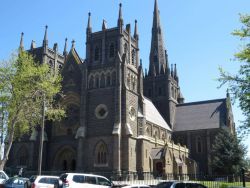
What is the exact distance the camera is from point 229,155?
4594 cm

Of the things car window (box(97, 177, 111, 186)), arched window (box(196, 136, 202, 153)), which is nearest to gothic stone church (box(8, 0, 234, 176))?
arched window (box(196, 136, 202, 153))

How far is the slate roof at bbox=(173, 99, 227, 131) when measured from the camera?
218 feet

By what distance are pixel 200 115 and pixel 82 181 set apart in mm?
52143

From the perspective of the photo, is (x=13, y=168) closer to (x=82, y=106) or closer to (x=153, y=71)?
(x=82, y=106)

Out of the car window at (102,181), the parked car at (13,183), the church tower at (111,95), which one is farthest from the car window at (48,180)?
the church tower at (111,95)

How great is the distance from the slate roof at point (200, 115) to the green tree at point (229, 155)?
17264 mm

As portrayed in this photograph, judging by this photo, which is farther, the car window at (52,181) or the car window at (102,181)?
the car window at (52,181)

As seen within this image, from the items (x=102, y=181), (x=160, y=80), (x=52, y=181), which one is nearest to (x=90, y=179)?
(x=102, y=181)

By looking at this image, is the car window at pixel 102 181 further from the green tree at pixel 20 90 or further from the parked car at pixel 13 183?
the green tree at pixel 20 90

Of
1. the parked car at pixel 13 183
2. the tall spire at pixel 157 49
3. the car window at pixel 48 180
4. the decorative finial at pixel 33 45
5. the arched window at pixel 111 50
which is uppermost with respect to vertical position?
the tall spire at pixel 157 49

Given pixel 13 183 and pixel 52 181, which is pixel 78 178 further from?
pixel 13 183

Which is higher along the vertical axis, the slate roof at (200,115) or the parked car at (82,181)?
the slate roof at (200,115)

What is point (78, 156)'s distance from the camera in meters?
43.0

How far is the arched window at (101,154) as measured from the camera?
4228 centimetres
